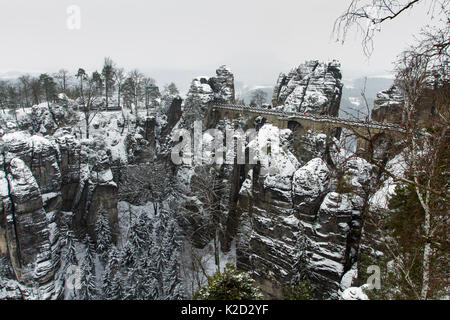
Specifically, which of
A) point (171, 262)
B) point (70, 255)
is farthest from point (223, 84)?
point (70, 255)

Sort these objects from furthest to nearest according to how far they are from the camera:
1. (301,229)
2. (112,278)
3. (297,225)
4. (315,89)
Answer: (315,89), (112,278), (297,225), (301,229)

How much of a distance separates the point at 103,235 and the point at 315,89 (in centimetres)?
3089

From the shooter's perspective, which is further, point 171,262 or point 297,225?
point 171,262

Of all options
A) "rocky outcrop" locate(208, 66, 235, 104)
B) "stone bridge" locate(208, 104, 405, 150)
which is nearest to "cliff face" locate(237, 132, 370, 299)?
"stone bridge" locate(208, 104, 405, 150)

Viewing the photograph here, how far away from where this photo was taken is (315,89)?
114ft

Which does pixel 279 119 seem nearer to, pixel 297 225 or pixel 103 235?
pixel 297 225

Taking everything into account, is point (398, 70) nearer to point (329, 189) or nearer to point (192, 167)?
point (329, 189)

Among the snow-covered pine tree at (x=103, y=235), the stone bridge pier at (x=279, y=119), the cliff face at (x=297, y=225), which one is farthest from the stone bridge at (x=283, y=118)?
the snow-covered pine tree at (x=103, y=235)

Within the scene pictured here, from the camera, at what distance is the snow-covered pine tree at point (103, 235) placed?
71.5ft

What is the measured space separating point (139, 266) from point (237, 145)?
1286cm

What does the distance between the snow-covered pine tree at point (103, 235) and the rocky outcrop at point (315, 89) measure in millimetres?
26984
